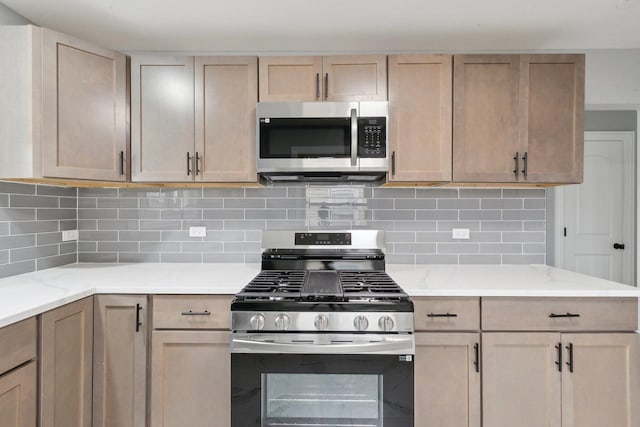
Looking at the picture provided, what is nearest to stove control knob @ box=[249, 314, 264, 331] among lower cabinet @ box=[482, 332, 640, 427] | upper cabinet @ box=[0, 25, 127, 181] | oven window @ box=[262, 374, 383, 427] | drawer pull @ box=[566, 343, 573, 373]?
oven window @ box=[262, 374, 383, 427]

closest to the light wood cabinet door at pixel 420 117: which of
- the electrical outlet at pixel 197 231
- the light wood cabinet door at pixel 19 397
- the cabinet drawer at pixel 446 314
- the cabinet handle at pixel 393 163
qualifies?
the cabinet handle at pixel 393 163

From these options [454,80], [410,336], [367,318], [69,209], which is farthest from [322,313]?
[69,209]

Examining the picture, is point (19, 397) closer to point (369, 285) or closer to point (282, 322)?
point (282, 322)

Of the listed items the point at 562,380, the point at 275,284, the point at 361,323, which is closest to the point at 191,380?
the point at 275,284

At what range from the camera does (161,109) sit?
2100 millimetres

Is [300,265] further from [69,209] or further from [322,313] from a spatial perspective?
[69,209]

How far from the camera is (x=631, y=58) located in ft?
7.89

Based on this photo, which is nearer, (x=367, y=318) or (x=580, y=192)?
(x=367, y=318)

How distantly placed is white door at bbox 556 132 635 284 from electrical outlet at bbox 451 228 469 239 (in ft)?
4.85

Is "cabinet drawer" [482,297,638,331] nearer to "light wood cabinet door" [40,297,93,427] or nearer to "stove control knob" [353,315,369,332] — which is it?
"stove control knob" [353,315,369,332]

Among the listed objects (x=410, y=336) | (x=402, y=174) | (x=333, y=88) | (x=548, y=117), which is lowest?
(x=410, y=336)

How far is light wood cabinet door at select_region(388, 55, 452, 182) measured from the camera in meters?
2.07

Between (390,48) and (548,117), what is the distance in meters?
1.02

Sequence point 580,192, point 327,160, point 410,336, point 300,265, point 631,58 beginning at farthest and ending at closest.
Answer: point 580,192, point 631,58, point 300,265, point 327,160, point 410,336
